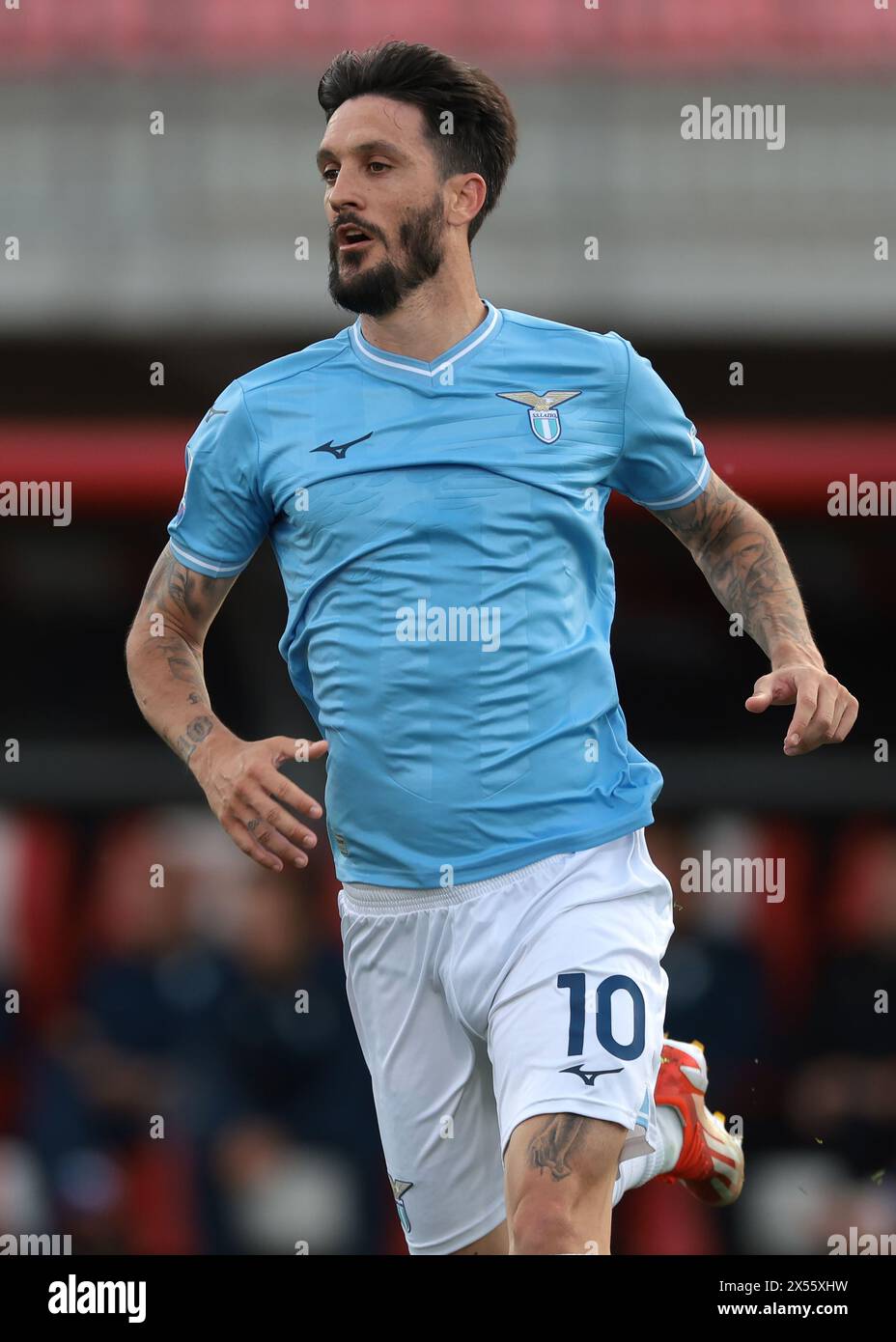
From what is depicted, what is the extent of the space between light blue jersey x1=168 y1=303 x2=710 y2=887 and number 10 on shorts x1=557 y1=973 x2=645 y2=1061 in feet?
0.78

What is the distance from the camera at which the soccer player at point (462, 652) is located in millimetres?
3371

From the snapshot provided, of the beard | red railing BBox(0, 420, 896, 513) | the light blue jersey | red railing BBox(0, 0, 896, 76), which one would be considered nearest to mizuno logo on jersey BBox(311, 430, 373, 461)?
the light blue jersey

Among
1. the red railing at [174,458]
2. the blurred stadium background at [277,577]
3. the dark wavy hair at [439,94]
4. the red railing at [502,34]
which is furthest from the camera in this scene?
the red railing at [502,34]

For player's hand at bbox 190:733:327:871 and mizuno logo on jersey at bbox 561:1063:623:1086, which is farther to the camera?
mizuno logo on jersey at bbox 561:1063:623:1086

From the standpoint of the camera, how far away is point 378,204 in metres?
3.63

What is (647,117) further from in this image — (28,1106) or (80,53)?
(28,1106)

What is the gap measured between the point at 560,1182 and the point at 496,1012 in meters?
0.35

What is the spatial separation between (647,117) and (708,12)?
0.55m

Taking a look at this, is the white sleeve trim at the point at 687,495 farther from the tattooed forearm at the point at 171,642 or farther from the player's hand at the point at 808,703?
the tattooed forearm at the point at 171,642

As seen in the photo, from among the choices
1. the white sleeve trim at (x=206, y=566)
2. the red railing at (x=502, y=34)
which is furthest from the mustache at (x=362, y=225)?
the red railing at (x=502, y=34)

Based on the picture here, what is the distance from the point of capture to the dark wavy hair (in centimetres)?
370

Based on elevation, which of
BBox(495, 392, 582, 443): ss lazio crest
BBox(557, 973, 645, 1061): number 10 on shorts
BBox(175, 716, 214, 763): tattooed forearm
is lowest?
BBox(557, 973, 645, 1061): number 10 on shorts

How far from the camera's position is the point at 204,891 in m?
6.94

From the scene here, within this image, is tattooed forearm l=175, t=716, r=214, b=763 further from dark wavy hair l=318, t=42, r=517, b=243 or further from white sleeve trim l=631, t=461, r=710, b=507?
dark wavy hair l=318, t=42, r=517, b=243
